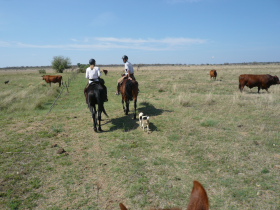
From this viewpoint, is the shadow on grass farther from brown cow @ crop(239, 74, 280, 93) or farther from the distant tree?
the distant tree

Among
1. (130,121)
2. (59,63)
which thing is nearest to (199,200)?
(130,121)

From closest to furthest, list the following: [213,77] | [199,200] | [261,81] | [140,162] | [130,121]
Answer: [199,200], [140,162], [130,121], [261,81], [213,77]

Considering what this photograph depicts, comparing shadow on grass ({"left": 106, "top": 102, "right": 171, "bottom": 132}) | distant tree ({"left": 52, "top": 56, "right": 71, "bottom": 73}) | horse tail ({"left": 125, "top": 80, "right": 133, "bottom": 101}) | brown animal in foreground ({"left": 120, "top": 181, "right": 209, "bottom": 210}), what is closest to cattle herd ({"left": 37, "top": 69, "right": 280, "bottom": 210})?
brown animal in foreground ({"left": 120, "top": 181, "right": 209, "bottom": 210})

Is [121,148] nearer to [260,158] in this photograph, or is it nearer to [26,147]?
[26,147]

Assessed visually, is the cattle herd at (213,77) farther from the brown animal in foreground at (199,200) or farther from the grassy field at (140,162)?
the grassy field at (140,162)

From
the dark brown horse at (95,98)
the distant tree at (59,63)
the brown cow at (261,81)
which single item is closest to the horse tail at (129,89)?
the dark brown horse at (95,98)

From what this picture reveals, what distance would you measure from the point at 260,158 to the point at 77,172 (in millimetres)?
4389

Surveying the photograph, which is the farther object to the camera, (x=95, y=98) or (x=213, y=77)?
(x=213, y=77)

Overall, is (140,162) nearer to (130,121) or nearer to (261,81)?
(130,121)

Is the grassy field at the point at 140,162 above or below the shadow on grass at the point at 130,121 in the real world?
below

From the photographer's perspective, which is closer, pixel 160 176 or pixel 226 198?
pixel 226 198

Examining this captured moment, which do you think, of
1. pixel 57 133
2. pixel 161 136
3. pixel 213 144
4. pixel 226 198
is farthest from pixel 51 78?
pixel 226 198

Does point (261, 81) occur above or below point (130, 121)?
above

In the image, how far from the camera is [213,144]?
5637 mm
